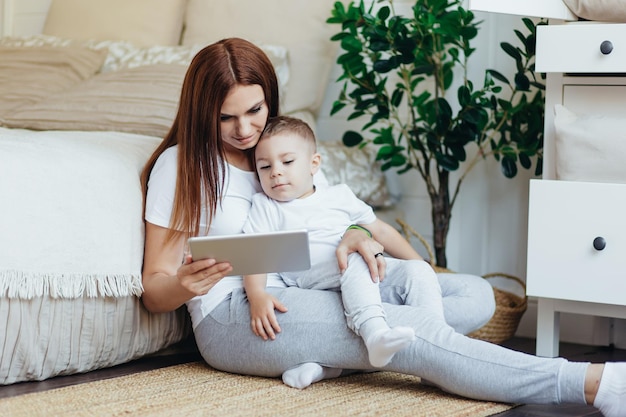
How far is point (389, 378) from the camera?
172 centimetres

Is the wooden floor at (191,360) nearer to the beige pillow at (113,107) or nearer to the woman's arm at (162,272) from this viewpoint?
the woman's arm at (162,272)

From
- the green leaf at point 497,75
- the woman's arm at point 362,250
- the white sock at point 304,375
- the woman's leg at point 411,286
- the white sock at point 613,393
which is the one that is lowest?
the white sock at point 304,375

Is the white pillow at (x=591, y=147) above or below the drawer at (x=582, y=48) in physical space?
below

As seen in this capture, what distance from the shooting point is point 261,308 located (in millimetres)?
1648

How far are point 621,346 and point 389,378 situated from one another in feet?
2.48

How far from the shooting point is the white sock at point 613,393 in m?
1.39

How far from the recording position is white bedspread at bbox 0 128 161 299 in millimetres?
1579

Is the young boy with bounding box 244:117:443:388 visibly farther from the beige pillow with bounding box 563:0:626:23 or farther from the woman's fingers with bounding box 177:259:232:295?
the beige pillow with bounding box 563:0:626:23

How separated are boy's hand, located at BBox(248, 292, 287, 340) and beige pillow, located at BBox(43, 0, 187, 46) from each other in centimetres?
132

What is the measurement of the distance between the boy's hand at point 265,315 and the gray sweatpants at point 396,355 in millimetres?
14

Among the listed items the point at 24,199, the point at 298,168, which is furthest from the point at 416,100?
the point at 24,199

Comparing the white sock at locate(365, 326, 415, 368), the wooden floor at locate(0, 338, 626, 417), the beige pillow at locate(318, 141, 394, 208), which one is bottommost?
the wooden floor at locate(0, 338, 626, 417)

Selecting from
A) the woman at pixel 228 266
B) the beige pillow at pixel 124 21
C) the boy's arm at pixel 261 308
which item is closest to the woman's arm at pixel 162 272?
the woman at pixel 228 266

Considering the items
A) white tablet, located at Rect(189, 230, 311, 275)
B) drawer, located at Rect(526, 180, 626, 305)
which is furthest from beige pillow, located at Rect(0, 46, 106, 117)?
drawer, located at Rect(526, 180, 626, 305)
